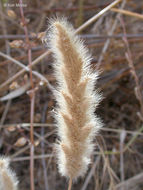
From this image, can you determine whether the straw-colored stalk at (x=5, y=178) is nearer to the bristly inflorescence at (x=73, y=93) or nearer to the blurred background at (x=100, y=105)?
the bristly inflorescence at (x=73, y=93)

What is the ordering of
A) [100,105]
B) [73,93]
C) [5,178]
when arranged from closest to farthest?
[73,93]
[5,178]
[100,105]

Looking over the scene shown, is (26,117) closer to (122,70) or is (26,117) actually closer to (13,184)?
(122,70)

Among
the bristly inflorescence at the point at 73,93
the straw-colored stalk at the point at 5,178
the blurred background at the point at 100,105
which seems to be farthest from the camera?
the blurred background at the point at 100,105

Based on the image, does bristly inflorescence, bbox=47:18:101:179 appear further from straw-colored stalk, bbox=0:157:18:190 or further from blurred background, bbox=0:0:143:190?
blurred background, bbox=0:0:143:190

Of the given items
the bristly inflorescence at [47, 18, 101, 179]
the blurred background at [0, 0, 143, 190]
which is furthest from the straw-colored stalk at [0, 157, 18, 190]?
the blurred background at [0, 0, 143, 190]

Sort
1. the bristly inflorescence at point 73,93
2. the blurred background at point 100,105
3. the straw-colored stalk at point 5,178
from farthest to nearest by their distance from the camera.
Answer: the blurred background at point 100,105
the straw-colored stalk at point 5,178
the bristly inflorescence at point 73,93

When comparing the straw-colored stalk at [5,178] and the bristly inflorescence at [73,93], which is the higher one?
the bristly inflorescence at [73,93]

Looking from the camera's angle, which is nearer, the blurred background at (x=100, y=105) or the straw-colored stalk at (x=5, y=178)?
the straw-colored stalk at (x=5, y=178)

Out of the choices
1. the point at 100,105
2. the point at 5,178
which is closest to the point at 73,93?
the point at 5,178

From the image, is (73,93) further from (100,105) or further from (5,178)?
(100,105)

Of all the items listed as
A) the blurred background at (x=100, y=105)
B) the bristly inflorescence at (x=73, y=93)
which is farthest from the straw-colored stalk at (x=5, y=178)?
the blurred background at (x=100, y=105)
